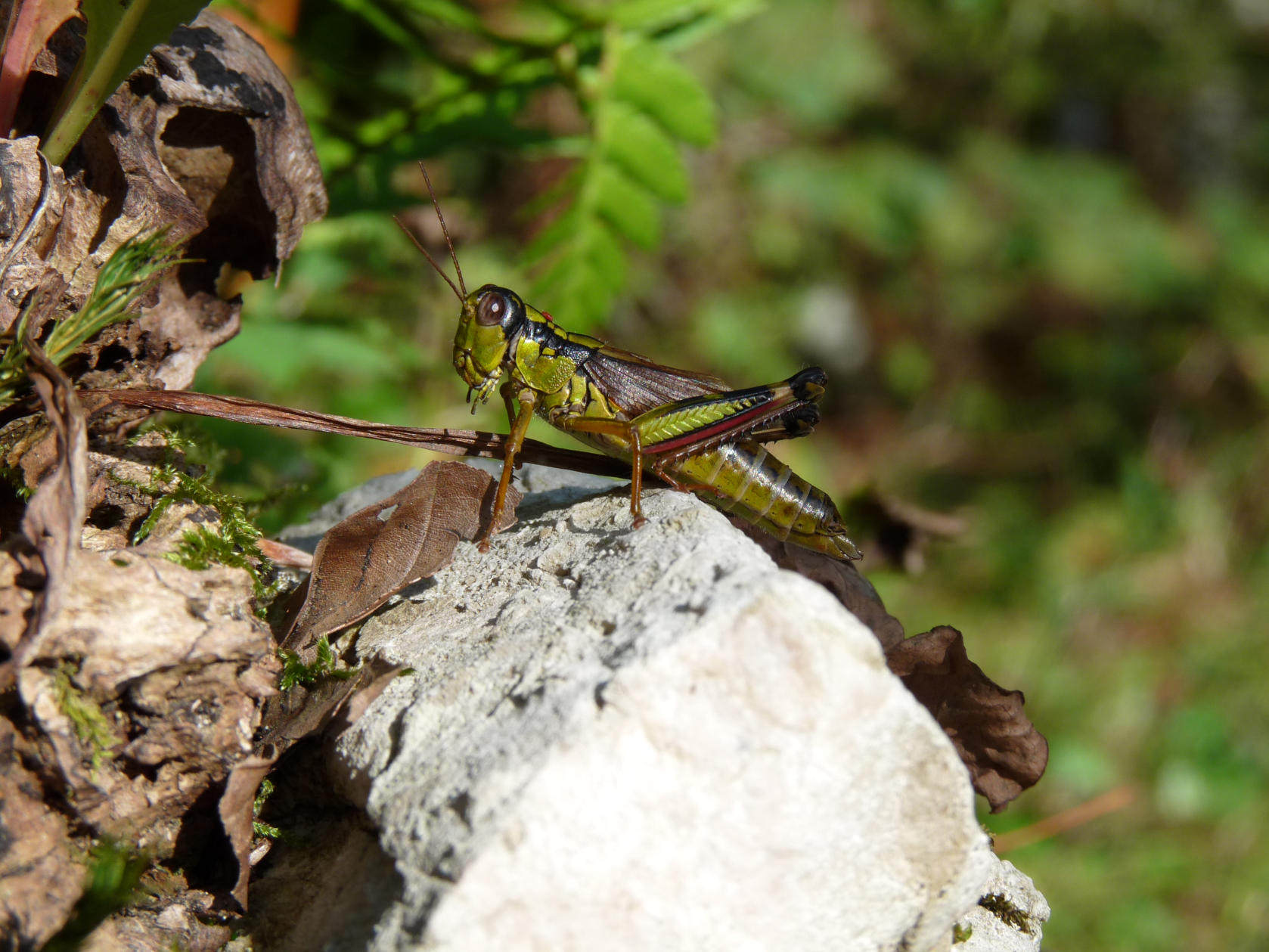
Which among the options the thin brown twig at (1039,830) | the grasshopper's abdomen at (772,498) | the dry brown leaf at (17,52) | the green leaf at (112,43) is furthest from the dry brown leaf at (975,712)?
the dry brown leaf at (17,52)

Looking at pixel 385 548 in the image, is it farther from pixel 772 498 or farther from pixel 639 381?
pixel 639 381

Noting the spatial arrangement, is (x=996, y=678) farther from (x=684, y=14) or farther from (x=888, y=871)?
(x=888, y=871)

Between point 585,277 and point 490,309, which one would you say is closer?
point 490,309

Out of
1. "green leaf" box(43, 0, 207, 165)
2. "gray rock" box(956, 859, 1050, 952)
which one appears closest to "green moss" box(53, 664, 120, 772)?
"green leaf" box(43, 0, 207, 165)

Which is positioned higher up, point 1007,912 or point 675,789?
point 1007,912

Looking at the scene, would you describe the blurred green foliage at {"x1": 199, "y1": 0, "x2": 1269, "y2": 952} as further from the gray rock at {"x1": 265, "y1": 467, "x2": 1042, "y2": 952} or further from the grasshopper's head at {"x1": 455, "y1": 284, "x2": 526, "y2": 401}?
the gray rock at {"x1": 265, "y1": 467, "x2": 1042, "y2": 952}

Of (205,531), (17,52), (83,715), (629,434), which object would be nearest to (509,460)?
(629,434)

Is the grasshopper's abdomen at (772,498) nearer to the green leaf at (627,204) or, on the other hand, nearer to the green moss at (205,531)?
the green moss at (205,531)
